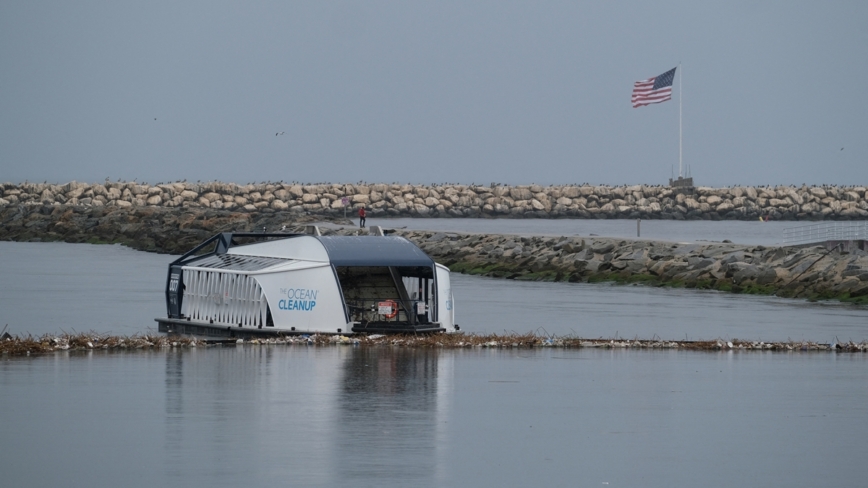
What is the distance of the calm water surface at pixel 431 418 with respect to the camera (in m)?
12.4

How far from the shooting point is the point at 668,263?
4853 cm

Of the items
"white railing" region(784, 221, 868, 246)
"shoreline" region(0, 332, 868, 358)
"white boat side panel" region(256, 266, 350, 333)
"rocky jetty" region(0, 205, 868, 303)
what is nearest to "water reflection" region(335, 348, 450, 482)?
"shoreline" region(0, 332, 868, 358)

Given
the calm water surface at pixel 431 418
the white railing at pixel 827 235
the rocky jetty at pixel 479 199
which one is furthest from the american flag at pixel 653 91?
the calm water surface at pixel 431 418

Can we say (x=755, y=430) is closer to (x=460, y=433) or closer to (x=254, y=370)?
(x=460, y=433)

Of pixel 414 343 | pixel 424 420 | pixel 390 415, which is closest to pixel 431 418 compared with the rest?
pixel 424 420

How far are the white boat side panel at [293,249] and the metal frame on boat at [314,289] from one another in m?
0.02

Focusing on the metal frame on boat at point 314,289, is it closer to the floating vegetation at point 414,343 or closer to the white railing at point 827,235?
the floating vegetation at point 414,343

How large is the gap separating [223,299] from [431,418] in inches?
484

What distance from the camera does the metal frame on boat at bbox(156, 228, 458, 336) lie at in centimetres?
2484

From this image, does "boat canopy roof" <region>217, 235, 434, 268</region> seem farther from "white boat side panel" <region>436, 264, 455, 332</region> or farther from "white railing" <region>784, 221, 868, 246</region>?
"white railing" <region>784, 221, 868, 246</region>

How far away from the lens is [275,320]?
25016 mm

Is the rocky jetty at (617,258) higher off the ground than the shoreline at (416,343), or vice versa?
the rocky jetty at (617,258)

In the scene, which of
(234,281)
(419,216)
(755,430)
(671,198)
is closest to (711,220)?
(671,198)

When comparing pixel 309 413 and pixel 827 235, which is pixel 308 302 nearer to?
pixel 309 413
